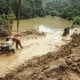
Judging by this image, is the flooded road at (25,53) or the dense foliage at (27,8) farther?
the dense foliage at (27,8)

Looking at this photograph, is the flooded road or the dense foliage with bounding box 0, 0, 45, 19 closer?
the flooded road

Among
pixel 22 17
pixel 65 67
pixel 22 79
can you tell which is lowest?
pixel 22 17

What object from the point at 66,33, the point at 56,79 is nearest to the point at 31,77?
the point at 56,79

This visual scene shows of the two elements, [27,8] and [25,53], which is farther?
[27,8]

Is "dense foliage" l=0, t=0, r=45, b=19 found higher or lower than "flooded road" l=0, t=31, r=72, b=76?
lower

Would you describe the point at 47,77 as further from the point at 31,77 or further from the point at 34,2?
A: the point at 34,2

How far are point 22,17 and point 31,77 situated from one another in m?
45.7

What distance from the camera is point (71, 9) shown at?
58.6 metres

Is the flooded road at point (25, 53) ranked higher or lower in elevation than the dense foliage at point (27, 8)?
higher

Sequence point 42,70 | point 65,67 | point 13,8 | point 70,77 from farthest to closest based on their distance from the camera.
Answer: point 13,8 → point 42,70 → point 65,67 → point 70,77

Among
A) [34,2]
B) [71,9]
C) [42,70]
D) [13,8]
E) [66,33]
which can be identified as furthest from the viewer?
[34,2]

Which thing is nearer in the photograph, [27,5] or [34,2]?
[27,5]

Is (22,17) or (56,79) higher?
(56,79)

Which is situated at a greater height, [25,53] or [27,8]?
[25,53]
